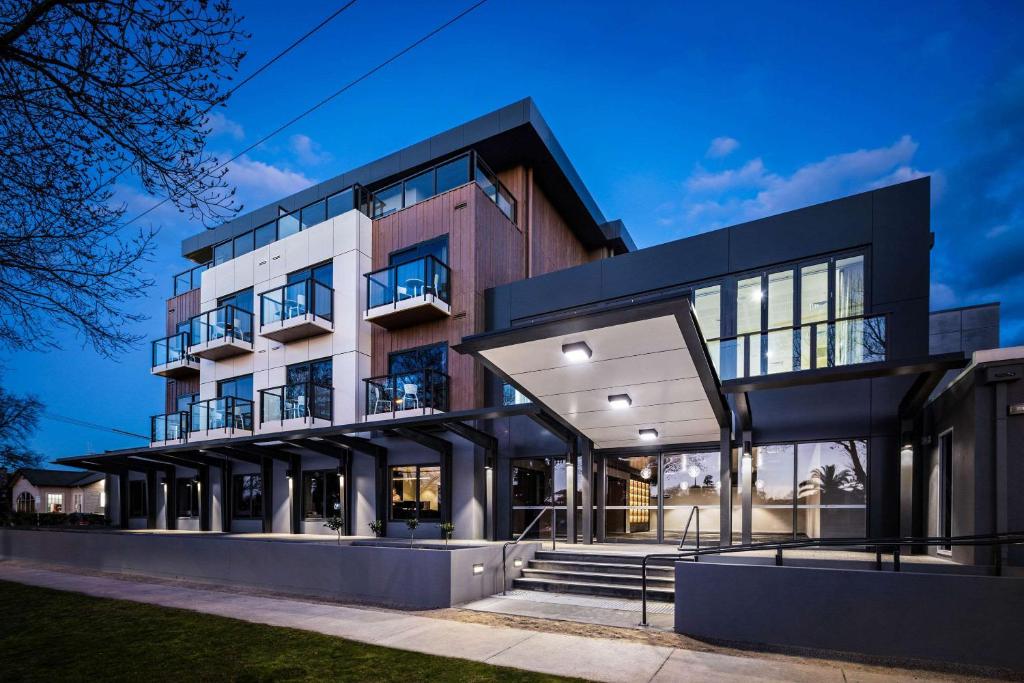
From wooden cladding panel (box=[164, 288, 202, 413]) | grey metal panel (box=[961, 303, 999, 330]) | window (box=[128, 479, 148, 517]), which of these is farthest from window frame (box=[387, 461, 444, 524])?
grey metal panel (box=[961, 303, 999, 330])

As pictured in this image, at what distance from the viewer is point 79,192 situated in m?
5.78

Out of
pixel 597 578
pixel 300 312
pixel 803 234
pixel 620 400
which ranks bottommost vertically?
pixel 597 578

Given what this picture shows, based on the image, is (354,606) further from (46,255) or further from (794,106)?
A: (794,106)

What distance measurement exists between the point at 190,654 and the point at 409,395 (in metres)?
10.0

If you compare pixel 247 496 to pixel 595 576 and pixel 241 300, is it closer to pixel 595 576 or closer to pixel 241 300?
pixel 241 300

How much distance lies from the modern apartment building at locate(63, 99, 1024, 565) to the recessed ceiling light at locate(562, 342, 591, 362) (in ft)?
0.15

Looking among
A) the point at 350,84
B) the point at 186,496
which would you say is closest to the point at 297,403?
the point at 186,496

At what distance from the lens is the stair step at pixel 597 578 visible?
1102cm

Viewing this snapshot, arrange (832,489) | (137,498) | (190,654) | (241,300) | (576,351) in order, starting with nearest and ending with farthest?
(190,654), (576,351), (832,489), (241,300), (137,498)

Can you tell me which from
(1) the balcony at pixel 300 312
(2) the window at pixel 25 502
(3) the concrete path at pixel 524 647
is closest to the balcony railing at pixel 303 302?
(1) the balcony at pixel 300 312

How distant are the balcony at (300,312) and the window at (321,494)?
15.4ft

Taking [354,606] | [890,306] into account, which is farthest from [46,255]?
[890,306]

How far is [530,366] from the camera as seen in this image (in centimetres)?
1023

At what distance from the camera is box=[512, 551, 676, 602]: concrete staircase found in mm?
10898
